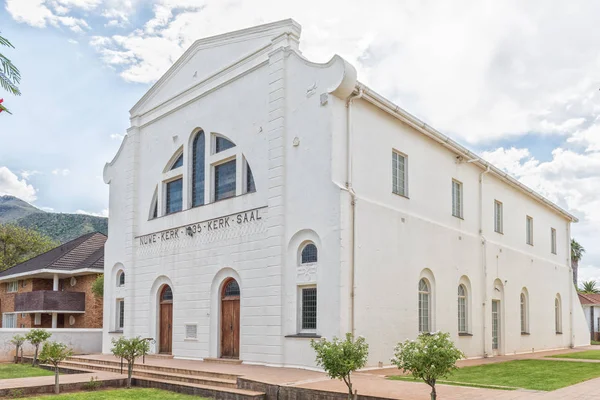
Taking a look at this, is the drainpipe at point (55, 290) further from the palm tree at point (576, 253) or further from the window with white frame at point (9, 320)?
the palm tree at point (576, 253)

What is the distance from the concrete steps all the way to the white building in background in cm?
185

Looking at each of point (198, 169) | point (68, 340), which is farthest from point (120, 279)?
point (198, 169)

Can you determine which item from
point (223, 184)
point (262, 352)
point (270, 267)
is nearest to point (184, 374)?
point (262, 352)

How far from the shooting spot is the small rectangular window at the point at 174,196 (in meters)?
22.2

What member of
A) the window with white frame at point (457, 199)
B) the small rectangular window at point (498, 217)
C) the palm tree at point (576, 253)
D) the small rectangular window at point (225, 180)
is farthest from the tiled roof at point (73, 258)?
the palm tree at point (576, 253)

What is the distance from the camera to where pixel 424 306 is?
19.1 meters

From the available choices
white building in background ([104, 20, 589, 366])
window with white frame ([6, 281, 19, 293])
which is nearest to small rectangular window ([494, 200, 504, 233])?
white building in background ([104, 20, 589, 366])

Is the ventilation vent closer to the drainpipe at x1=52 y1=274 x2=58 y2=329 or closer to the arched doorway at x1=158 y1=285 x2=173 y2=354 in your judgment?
the arched doorway at x1=158 y1=285 x2=173 y2=354

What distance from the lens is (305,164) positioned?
17.0 meters

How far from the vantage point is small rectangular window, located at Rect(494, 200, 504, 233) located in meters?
25.1

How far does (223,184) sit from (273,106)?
3.39m

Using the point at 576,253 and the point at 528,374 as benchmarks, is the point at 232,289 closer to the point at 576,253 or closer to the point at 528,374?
the point at 528,374

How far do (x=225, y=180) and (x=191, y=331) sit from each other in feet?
15.9

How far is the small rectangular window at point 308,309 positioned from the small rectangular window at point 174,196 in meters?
7.09
